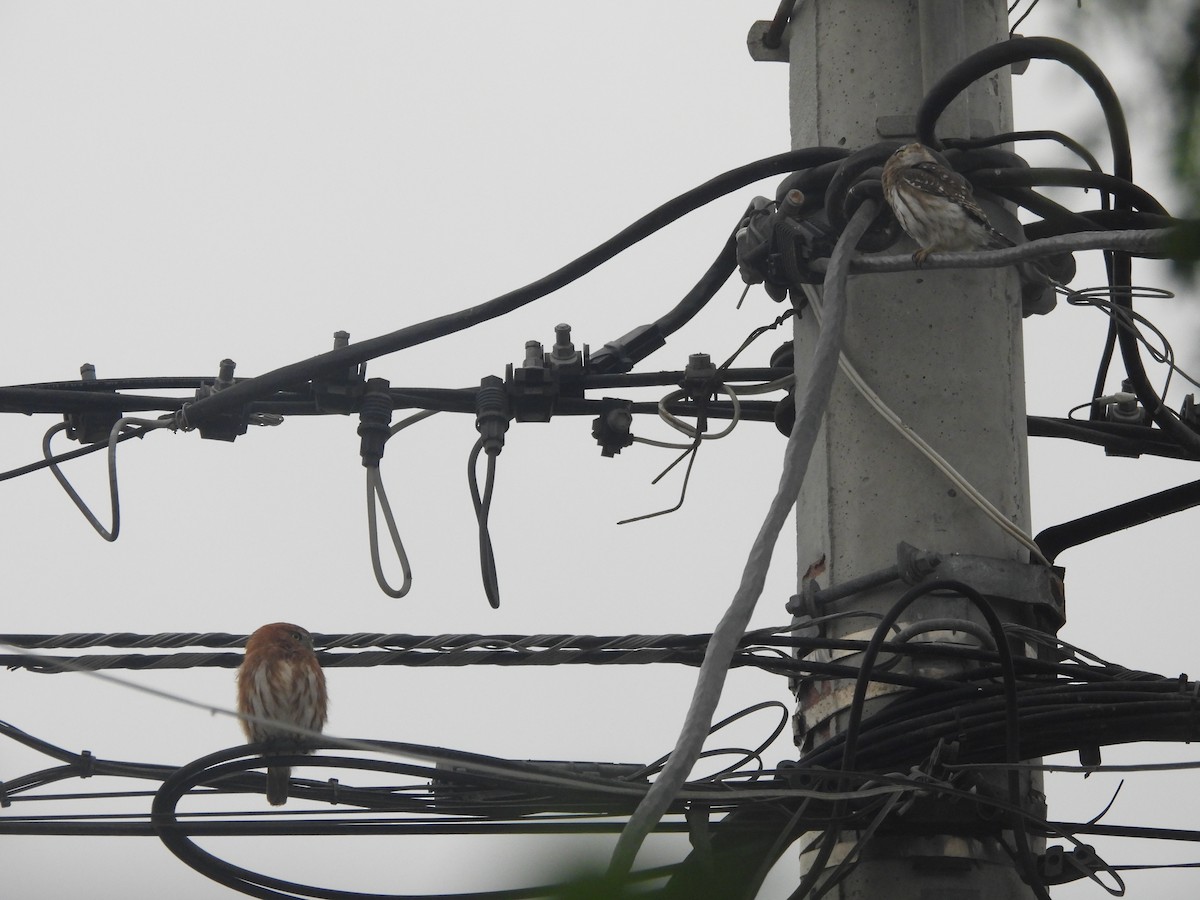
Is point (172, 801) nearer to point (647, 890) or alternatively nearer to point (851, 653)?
point (851, 653)

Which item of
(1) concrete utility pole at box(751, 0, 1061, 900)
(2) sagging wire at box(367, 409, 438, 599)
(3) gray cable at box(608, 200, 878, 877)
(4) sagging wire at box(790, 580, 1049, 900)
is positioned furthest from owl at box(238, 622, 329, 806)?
(3) gray cable at box(608, 200, 878, 877)

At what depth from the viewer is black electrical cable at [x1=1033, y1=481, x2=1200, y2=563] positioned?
530 centimetres

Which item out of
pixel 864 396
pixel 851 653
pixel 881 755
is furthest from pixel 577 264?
pixel 881 755

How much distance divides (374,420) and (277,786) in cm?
166

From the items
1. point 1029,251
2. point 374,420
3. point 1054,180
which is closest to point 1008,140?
point 1054,180

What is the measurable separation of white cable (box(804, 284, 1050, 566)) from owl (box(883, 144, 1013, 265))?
1.46 feet

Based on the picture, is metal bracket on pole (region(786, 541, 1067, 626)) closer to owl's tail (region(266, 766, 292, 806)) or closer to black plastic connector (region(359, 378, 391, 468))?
owl's tail (region(266, 766, 292, 806))

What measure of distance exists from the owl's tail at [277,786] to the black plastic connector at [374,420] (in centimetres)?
146

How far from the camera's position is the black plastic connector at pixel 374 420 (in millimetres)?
5789

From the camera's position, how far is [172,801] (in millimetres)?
4293

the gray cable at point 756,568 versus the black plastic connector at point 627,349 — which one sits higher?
the black plastic connector at point 627,349

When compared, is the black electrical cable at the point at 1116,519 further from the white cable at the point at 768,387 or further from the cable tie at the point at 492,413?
the cable tie at the point at 492,413

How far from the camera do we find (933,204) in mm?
4789

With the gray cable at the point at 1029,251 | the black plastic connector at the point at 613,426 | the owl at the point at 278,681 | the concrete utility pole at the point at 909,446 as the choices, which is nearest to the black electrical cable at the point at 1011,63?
the concrete utility pole at the point at 909,446
